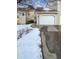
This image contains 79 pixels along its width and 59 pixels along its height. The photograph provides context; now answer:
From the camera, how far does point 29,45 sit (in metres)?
1.51

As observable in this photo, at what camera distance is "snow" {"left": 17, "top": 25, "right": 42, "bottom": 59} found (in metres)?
1.51

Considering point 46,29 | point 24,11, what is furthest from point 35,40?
point 24,11

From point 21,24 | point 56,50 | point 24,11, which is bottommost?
point 56,50

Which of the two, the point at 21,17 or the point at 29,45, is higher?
the point at 21,17

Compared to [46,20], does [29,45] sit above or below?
below

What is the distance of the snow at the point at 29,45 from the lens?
151cm

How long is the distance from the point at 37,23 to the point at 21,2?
228mm

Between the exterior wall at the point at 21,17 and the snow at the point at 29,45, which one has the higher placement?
the exterior wall at the point at 21,17

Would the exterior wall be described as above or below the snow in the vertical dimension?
above

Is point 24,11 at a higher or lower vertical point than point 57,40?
higher

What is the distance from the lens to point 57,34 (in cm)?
151

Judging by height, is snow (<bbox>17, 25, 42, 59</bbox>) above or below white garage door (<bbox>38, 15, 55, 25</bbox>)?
below

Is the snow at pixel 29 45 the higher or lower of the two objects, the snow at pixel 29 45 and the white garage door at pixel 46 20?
the lower
